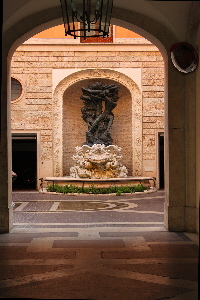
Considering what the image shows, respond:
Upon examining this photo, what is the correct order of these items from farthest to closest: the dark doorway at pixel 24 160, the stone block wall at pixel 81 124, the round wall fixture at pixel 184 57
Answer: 1. the dark doorway at pixel 24 160
2. the stone block wall at pixel 81 124
3. the round wall fixture at pixel 184 57

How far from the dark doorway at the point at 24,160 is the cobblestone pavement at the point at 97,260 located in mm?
11290

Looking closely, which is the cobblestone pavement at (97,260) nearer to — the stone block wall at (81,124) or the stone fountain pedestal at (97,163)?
the stone fountain pedestal at (97,163)

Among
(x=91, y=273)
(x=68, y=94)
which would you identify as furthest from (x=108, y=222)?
(x=68, y=94)

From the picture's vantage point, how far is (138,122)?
56.9 ft

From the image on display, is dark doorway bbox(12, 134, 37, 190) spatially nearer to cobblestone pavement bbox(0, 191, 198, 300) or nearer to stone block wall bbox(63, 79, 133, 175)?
stone block wall bbox(63, 79, 133, 175)

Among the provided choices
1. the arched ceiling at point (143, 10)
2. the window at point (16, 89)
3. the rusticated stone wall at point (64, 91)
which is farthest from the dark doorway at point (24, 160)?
the arched ceiling at point (143, 10)

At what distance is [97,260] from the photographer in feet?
14.8

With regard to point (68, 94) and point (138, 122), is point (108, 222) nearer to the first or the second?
point (138, 122)

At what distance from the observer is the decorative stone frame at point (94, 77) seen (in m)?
17.2

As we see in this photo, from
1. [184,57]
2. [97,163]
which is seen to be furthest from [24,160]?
[184,57]

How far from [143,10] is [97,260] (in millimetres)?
4541

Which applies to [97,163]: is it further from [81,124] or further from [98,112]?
[81,124]

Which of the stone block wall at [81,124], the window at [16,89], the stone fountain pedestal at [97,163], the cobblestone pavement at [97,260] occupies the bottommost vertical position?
the cobblestone pavement at [97,260]

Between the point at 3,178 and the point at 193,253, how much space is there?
355cm
